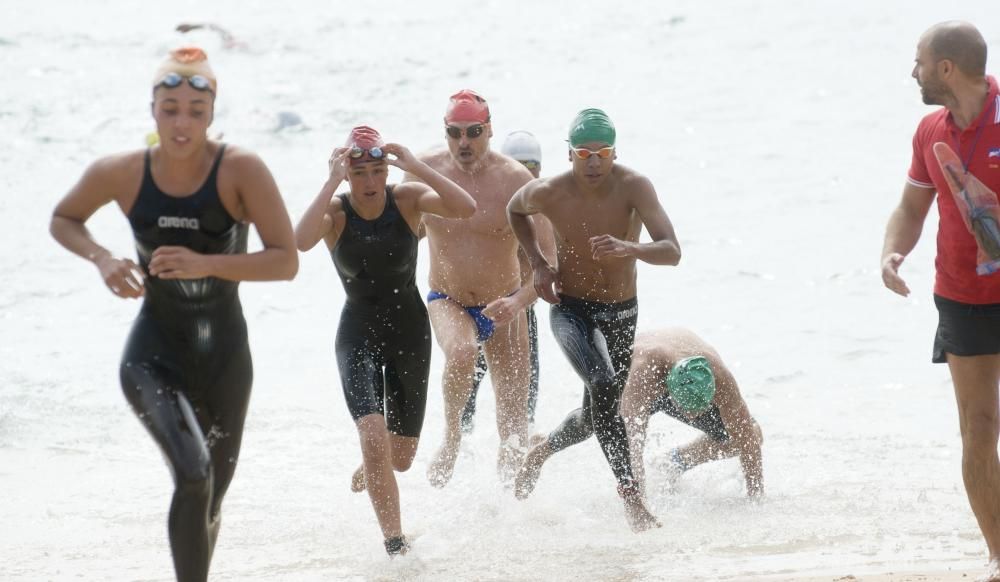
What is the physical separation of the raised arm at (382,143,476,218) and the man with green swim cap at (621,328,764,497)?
1.47m

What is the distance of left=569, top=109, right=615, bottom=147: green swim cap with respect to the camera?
6754 mm

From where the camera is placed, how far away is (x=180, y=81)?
15.6 feet

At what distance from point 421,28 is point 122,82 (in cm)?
617

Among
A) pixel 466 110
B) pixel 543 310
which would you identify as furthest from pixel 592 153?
pixel 543 310

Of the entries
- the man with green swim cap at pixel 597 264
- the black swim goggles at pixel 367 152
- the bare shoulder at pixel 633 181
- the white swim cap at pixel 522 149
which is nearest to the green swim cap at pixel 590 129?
the man with green swim cap at pixel 597 264

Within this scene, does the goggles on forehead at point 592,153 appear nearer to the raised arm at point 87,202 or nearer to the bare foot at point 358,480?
the bare foot at point 358,480

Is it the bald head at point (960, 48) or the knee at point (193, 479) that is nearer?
the knee at point (193, 479)

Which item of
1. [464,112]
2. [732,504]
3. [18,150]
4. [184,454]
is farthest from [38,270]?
[184,454]

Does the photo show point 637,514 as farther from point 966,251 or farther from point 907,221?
point 966,251

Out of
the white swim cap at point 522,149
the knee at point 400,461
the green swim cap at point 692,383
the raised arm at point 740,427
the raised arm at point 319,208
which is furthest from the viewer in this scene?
the white swim cap at point 522,149

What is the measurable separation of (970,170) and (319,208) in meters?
2.79

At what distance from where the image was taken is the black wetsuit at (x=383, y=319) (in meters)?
6.41

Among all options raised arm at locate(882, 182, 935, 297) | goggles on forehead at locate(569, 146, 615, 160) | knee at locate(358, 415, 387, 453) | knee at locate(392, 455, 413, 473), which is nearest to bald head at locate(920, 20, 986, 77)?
raised arm at locate(882, 182, 935, 297)

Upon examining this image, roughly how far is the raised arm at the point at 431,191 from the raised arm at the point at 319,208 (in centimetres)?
22
